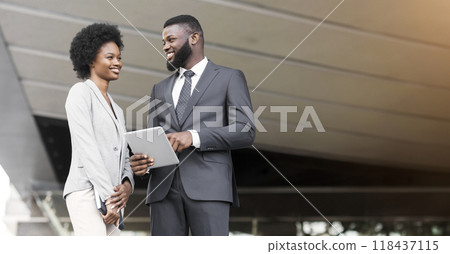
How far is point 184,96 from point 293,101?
404 centimetres

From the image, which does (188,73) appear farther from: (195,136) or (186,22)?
(195,136)

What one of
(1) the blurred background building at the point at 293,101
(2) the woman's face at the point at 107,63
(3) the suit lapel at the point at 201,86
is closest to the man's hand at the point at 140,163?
(3) the suit lapel at the point at 201,86

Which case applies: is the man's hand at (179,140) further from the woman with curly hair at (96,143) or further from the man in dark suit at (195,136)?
the woman with curly hair at (96,143)

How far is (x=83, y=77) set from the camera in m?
2.48

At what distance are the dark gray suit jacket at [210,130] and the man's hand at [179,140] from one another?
49mm

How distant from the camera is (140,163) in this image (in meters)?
2.28

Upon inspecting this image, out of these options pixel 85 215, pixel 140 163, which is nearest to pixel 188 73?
pixel 140 163

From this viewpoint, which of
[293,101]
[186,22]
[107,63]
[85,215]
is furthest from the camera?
[293,101]

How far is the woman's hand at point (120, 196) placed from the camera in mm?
2189

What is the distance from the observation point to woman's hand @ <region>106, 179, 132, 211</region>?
2.19m

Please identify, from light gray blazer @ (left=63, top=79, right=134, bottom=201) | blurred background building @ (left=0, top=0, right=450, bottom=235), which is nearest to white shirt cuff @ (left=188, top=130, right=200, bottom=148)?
light gray blazer @ (left=63, top=79, right=134, bottom=201)

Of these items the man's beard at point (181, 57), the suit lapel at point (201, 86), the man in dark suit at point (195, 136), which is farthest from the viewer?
the man's beard at point (181, 57)
